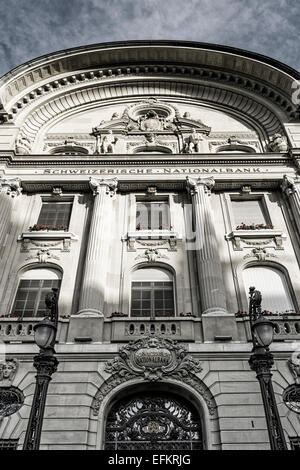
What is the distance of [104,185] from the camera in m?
20.4

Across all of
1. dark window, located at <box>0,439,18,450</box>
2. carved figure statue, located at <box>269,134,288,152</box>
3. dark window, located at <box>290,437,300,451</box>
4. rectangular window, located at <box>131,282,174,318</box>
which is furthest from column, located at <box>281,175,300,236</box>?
dark window, located at <box>0,439,18,450</box>

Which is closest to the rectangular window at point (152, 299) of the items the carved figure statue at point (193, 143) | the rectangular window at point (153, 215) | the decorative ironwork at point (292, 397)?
the rectangular window at point (153, 215)

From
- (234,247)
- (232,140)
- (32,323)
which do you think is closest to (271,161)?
(232,140)

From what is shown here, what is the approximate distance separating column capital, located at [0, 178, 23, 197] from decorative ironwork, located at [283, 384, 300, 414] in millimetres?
14767

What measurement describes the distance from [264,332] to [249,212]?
12068 millimetres

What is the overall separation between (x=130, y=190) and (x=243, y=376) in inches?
438

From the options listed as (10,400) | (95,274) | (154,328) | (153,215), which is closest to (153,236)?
(153,215)

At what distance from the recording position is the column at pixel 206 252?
15703mm

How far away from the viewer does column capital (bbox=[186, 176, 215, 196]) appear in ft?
66.8

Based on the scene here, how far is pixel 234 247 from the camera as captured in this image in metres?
18.5

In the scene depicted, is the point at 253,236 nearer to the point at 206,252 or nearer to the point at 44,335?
the point at 206,252

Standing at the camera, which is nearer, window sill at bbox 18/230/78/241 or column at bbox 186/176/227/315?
column at bbox 186/176/227/315

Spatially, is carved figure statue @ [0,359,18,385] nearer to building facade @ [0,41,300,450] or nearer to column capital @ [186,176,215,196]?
building facade @ [0,41,300,450]
